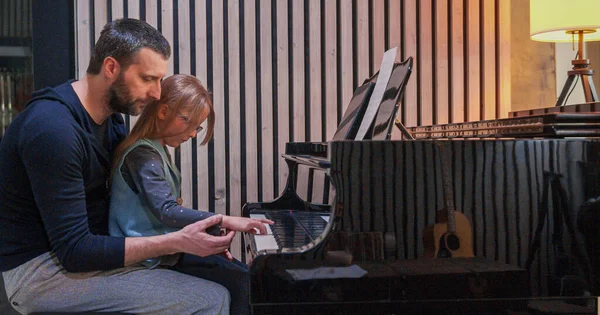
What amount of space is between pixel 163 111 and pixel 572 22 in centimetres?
202

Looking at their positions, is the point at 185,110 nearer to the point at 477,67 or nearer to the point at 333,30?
the point at 333,30

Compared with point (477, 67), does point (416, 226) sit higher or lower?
lower

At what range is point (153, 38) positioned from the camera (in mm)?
2025

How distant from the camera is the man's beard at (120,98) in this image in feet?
6.51

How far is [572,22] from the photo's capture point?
10.0 ft

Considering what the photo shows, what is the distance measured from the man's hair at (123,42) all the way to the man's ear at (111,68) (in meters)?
0.01

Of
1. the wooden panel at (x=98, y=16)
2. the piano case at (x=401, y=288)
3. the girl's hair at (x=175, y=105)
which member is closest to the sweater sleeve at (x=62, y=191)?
the girl's hair at (x=175, y=105)

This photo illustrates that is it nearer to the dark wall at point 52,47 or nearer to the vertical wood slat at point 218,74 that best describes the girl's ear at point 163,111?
the vertical wood slat at point 218,74

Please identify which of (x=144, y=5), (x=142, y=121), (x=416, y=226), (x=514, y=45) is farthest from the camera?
(x=514, y=45)

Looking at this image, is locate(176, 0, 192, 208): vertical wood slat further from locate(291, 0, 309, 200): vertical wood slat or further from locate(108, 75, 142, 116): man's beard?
locate(108, 75, 142, 116): man's beard

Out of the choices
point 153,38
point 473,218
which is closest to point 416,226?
point 473,218

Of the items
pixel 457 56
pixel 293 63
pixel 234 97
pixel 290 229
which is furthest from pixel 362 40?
pixel 290 229

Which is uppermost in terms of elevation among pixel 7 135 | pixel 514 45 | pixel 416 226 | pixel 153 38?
pixel 514 45

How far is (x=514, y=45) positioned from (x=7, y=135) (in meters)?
3.50
